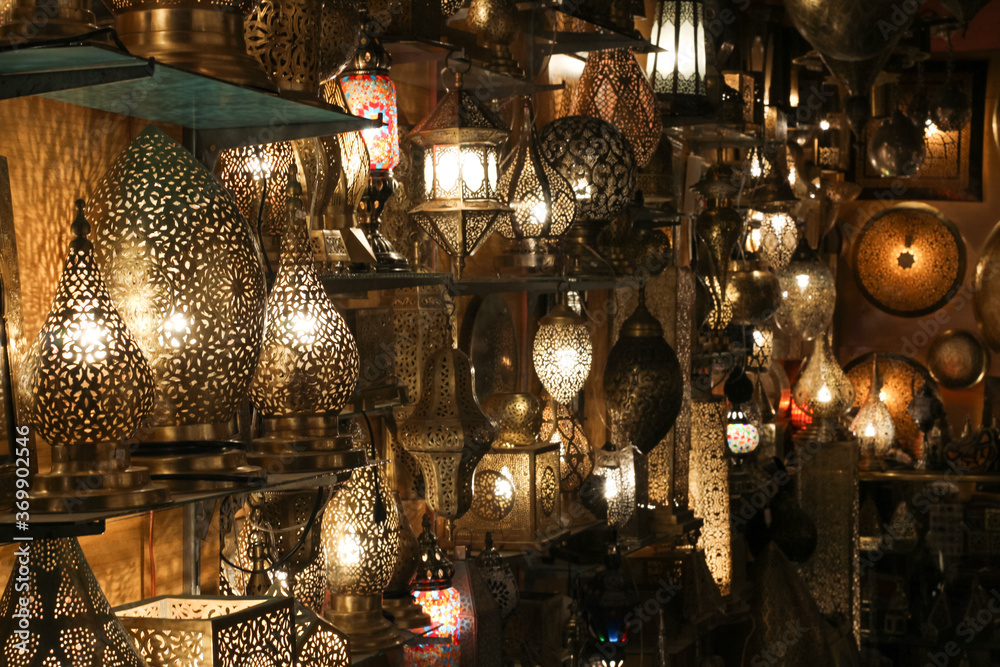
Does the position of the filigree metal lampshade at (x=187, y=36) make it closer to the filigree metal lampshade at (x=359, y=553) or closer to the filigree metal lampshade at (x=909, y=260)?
the filigree metal lampshade at (x=359, y=553)

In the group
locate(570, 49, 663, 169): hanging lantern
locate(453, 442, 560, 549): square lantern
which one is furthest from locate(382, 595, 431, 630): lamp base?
locate(570, 49, 663, 169): hanging lantern

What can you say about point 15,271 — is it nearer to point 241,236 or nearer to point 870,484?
point 241,236

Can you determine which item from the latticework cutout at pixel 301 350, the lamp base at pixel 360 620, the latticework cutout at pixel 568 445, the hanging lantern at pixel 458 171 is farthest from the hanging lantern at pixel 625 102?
the latticework cutout at pixel 301 350

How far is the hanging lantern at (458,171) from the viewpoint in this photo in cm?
228

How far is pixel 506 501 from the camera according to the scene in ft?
9.00

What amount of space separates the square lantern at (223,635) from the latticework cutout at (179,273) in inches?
9.5

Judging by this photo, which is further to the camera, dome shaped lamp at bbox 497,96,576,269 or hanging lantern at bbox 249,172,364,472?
dome shaped lamp at bbox 497,96,576,269

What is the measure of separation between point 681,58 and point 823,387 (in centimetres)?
294

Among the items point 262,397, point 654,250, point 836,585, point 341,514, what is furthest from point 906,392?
point 262,397

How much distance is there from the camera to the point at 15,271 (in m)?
1.39

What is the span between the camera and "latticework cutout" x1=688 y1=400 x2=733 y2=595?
437 centimetres

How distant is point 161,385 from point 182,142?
526 millimetres

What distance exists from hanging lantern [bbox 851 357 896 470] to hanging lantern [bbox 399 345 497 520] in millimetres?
5193

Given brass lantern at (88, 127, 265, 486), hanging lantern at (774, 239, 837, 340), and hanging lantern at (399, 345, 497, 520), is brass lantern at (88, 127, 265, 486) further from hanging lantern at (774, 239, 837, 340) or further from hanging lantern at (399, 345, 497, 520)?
hanging lantern at (774, 239, 837, 340)
